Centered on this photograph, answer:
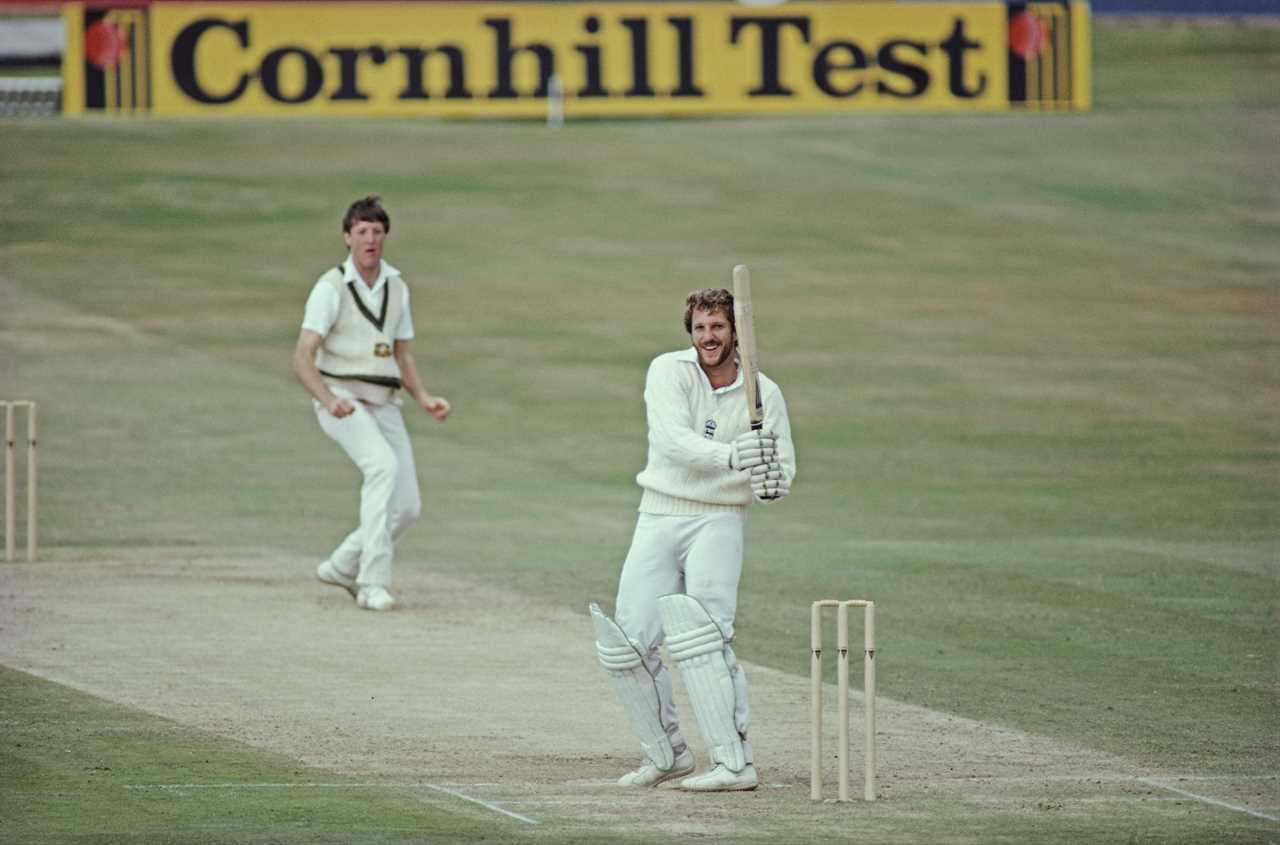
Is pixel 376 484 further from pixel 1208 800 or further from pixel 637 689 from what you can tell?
pixel 1208 800

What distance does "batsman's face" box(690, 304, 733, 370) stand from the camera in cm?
904

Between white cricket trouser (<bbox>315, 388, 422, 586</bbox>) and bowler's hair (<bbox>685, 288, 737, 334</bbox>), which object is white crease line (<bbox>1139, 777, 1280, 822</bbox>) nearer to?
bowler's hair (<bbox>685, 288, 737, 334</bbox>)

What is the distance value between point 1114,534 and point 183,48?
74.9 feet

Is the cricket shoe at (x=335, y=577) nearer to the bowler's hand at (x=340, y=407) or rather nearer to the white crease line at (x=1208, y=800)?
the bowler's hand at (x=340, y=407)

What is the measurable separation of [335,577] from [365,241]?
82.6 inches

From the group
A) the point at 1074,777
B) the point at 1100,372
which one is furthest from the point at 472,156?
the point at 1074,777

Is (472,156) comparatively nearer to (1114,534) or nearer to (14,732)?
(1114,534)

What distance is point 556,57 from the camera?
37.2 metres

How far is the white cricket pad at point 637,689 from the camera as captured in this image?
29.4 ft

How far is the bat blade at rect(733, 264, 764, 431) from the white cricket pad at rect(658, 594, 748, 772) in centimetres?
77

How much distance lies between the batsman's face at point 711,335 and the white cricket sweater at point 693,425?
0.29ft

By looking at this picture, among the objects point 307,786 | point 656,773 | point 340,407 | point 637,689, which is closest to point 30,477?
point 340,407

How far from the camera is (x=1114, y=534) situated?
17.2 m

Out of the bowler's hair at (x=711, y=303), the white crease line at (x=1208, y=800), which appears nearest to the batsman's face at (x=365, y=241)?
the bowler's hair at (x=711, y=303)
